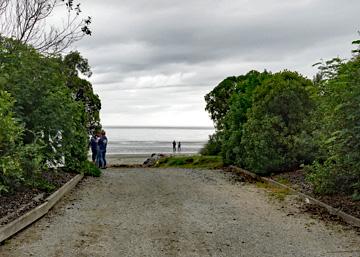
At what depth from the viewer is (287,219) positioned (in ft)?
31.6

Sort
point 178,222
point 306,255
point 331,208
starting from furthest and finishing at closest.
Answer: point 331,208 < point 178,222 < point 306,255

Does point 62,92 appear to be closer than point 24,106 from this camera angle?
No

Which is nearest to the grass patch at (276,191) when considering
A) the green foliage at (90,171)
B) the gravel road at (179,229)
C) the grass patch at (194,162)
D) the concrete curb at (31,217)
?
the gravel road at (179,229)

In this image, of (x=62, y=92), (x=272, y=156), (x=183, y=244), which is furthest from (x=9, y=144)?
(x=272, y=156)

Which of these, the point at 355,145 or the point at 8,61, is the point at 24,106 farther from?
the point at 355,145

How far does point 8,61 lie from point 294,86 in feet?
31.5

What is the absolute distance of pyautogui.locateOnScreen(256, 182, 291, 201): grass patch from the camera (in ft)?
41.8

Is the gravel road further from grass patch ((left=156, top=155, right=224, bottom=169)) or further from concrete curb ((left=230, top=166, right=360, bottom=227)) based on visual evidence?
grass patch ((left=156, top=155, right=224, bottom=169))

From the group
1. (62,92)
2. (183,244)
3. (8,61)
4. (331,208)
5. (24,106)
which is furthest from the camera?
(62,92)

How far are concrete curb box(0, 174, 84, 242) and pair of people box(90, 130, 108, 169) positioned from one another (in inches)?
369

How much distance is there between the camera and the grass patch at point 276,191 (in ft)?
41.8

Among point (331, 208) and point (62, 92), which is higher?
point (62, 92)

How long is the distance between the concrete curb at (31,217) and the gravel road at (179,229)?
0.14 meters

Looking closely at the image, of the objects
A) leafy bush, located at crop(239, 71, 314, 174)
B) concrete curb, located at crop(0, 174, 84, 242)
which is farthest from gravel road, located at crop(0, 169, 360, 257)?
leafy bush, located at crop(239, 71, 314, 174)
